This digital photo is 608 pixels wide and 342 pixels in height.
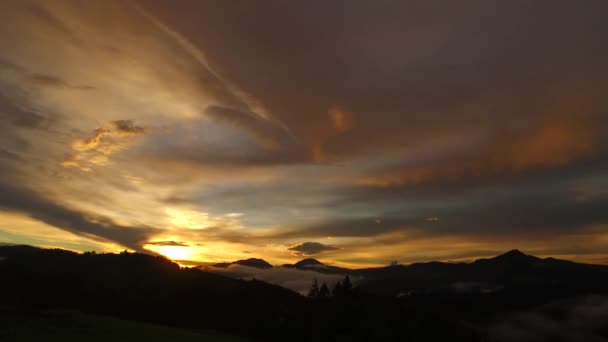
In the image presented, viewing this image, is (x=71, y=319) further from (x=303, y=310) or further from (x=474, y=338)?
(x=474, y=338)

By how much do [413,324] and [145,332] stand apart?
8643 cm

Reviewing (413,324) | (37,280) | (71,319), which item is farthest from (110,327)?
(37,280)

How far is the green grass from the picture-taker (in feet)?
244

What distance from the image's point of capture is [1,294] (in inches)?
7657

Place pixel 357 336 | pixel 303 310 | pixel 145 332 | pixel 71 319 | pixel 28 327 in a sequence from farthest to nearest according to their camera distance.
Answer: pixel 303 310, pixel 357 336, pixel 145 332, pixel 71 319, pixel 28 327

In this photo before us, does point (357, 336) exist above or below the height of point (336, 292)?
below

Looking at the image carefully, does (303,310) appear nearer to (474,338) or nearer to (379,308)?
(379,308)

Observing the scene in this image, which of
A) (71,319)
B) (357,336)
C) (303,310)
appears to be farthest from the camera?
(303,310)

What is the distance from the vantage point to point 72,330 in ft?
278

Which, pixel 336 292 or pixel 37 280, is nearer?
pixel 336 292

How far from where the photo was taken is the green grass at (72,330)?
74.5 m

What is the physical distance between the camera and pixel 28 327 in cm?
7888

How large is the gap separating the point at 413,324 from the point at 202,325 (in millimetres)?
99088

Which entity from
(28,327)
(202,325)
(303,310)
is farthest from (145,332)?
(202,325)
